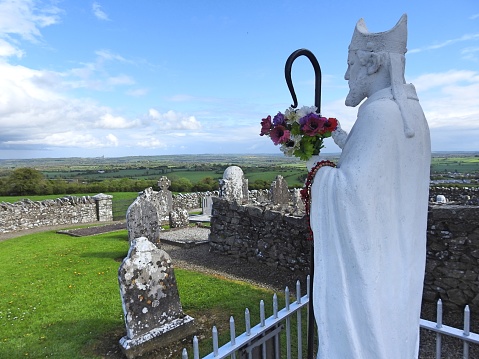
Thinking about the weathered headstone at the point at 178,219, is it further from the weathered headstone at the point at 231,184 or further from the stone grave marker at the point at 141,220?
the stone grave marker at the point at 141,220

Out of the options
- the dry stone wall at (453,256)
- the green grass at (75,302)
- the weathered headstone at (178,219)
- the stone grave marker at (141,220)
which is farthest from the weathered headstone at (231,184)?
the dry stone wall at (453,256)

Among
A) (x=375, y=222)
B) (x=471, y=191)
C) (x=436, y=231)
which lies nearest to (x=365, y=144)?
(x=375, y=222)

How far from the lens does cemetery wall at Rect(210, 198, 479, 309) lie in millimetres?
6352

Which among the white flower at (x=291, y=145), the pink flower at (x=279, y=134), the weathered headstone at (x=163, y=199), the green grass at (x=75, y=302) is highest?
the pink flower at (x=279, y=134)

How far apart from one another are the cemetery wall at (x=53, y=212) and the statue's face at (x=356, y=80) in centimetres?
1970

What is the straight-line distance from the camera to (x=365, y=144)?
1.92 meters

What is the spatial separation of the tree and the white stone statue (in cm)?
3041

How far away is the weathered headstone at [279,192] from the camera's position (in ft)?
63.4

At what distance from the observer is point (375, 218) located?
195 cm

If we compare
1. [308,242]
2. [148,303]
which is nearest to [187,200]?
[308,242]

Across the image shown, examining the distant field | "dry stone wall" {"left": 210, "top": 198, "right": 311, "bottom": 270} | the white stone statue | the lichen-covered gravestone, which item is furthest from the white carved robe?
the distant field

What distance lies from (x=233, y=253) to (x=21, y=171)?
960 inches

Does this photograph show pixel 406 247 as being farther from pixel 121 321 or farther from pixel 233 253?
pixel 233 253

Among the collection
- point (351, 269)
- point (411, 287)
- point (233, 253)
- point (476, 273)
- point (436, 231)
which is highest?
point (351, 269)
